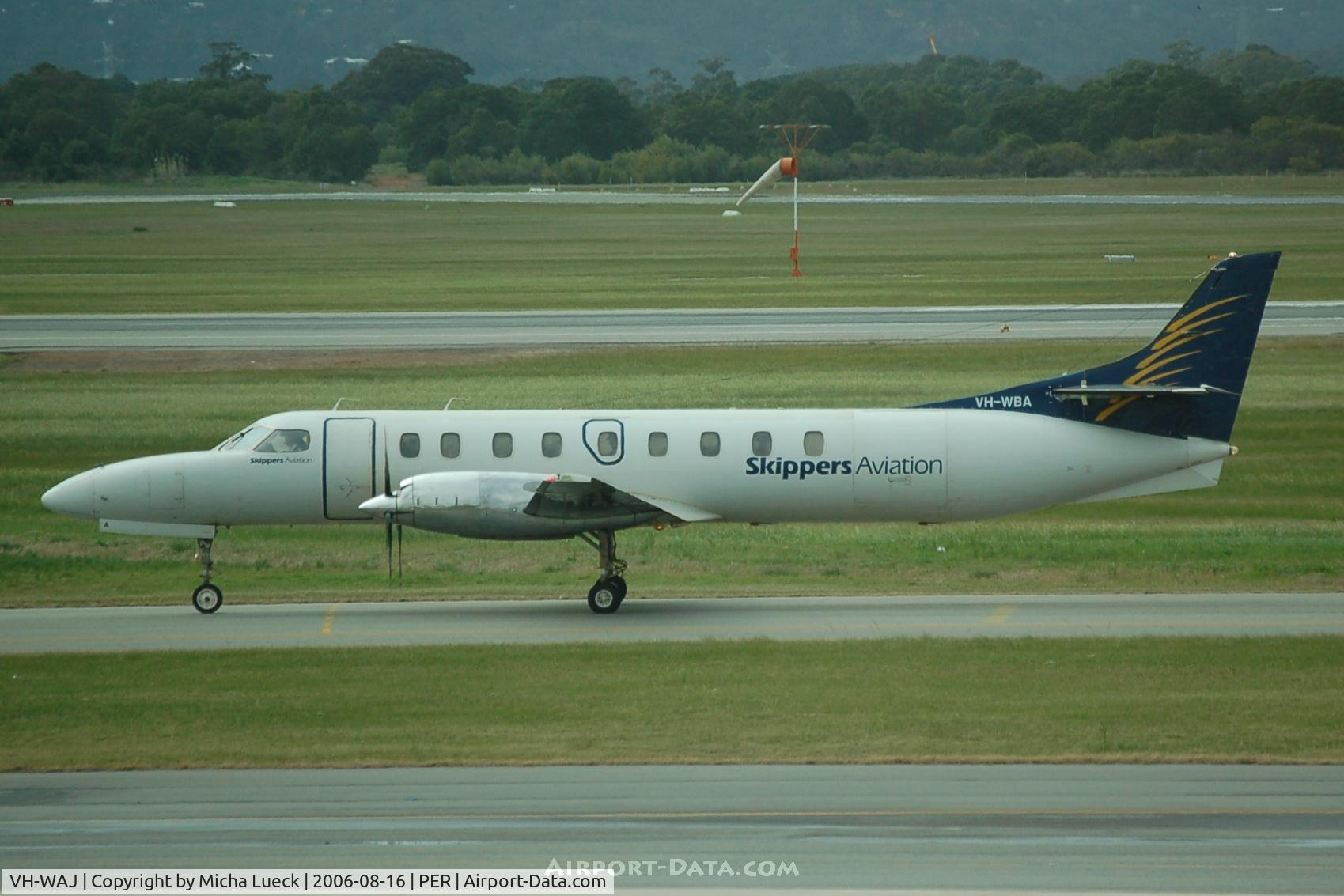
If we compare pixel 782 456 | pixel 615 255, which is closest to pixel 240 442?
pixel 782 456

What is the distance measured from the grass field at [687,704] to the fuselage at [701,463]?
348cm

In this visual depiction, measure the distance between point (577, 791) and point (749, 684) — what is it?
4.39 meters

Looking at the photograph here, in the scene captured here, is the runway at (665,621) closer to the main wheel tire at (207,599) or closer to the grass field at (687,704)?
the main wheel tire at (207,599)

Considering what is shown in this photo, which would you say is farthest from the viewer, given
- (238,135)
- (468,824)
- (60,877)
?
(238,135)

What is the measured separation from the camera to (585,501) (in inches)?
910

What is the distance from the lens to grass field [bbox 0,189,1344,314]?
65.4 meters

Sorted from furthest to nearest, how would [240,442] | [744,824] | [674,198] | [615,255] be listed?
[674,198] < [615,255] < [240,442] < [744,824]

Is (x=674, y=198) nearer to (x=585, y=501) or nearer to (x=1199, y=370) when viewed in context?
(x=1199, y=370)

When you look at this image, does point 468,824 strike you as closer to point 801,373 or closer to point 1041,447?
point 1041,447

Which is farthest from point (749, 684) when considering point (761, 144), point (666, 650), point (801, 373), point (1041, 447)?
point (761, 144)

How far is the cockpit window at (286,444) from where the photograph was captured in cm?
2439

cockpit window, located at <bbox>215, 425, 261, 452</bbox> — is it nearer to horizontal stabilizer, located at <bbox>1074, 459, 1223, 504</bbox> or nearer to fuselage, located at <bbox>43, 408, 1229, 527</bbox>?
fuselage, located at <bbox>43, 408, 1229, 527</bbox>

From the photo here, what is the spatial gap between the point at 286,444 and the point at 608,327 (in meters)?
31.5

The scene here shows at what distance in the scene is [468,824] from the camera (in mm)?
14328
